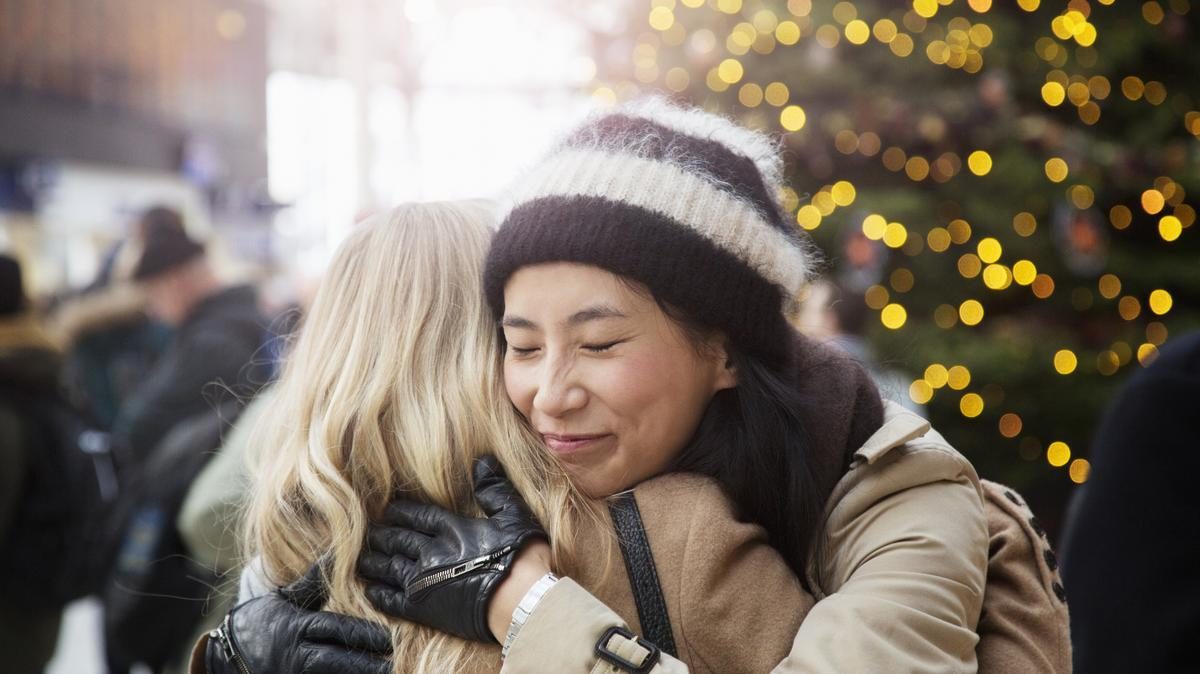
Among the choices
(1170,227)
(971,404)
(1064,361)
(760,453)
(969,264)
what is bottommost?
(971,404)

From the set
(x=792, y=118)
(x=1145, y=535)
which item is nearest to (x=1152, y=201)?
(x=792, y=118)

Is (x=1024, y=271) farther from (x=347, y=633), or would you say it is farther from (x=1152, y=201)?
(x=347, y=633)

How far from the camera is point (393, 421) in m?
1.86

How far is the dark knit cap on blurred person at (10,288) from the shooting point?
4.20 m

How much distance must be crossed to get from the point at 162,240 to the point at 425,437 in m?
3.82

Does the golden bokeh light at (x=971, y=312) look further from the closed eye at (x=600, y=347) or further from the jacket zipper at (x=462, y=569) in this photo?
the jacket zipper at (x=462, y=569)

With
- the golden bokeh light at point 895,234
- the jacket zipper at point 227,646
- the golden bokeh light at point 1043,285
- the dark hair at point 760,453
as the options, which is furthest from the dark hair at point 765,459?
the golden bokeh light at point 1043,285

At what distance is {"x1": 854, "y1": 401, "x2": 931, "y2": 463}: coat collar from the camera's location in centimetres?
175

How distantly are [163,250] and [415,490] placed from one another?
3.77 meters

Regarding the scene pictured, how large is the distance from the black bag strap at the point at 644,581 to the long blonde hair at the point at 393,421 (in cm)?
9

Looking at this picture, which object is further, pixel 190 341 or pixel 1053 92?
pixel 1053 92

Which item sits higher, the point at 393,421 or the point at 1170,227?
the point at 393,421

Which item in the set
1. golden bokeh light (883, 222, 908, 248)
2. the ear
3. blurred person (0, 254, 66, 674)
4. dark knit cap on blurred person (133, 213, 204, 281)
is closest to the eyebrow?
the ear

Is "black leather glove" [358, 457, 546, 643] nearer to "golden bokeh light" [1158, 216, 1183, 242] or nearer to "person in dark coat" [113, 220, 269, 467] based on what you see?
"person in dark coat" [113, 220, 269, 467]
